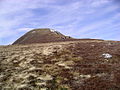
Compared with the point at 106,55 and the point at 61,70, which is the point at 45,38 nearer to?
the point at 106,55

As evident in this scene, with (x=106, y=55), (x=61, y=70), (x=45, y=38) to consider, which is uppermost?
(x=45, y=38)

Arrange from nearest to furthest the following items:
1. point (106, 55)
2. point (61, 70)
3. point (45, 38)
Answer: point (61, 70) → point (106, 55) → point (45, 38)

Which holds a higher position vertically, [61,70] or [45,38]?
[45,38]

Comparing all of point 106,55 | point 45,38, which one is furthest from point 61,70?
point 45,38

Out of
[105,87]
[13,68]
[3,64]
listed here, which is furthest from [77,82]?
[3,64]

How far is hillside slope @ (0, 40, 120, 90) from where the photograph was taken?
829 inches

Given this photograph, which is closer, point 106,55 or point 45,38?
point 106,55

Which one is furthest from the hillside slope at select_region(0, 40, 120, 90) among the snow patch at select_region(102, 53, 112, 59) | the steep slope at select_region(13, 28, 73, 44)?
the steep slope at select_region(13, 28, 73, 44)

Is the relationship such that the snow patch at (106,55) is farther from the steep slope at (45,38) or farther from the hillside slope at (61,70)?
the steep slope at (45,38)

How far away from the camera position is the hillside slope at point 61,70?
21.0 metres

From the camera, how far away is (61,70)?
2573cm

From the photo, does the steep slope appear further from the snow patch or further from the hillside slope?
the snow patch

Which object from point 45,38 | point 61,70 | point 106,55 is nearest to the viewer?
point 61,70

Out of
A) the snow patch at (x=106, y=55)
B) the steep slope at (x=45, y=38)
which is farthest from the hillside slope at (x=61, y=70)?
the steep slope at (x=45, y=38)
